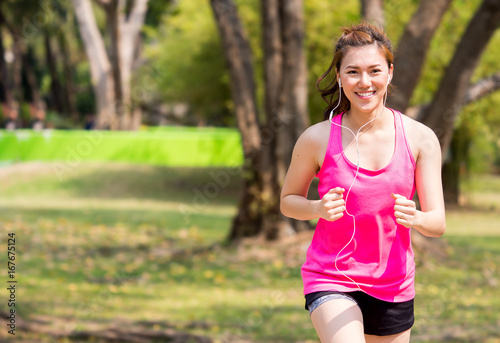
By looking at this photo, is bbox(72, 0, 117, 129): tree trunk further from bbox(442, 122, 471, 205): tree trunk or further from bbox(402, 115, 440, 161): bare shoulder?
bbox(402, 115, 440, 161): bare shoulder

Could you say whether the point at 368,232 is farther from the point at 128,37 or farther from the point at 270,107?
the point at 128,37

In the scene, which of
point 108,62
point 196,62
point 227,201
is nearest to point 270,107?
point 227,201

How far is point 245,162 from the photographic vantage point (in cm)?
1033

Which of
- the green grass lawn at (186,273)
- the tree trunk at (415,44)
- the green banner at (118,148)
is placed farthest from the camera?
the green banner at (118,148)

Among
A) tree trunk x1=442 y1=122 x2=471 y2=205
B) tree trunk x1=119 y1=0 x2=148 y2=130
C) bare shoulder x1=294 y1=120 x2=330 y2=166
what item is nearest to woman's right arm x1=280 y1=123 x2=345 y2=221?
bare shoulder x1=294 y1=120 x2=330 y2=166

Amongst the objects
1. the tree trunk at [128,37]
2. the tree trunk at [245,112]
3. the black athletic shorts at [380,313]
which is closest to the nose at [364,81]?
the black athletic shorts at [380,313]

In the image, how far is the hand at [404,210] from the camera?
8.80 feet

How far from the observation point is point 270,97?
10141 mm

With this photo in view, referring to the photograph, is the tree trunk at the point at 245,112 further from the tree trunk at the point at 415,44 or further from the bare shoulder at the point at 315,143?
the bare shoulder at the point at 315,143

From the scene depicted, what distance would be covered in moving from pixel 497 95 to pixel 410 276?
1579cm

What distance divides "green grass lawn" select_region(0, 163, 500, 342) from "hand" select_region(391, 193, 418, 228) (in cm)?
369

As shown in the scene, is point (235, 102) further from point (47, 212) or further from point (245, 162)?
point (47, 212)

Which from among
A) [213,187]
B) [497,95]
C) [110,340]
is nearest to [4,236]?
[110,340]

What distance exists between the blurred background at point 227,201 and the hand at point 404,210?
3.25ft
